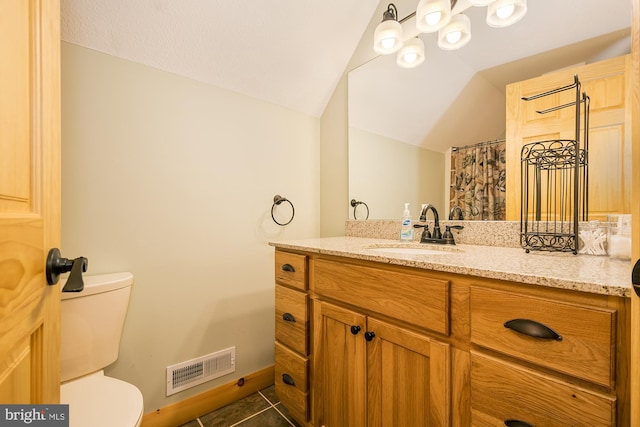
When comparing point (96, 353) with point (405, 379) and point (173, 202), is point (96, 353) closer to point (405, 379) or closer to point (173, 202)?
point (173, 202)

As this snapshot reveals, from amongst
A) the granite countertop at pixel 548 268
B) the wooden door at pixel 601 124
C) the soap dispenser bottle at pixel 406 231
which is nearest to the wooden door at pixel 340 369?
the granite countertop at pixel 548 268

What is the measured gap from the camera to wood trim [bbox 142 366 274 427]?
1.42m

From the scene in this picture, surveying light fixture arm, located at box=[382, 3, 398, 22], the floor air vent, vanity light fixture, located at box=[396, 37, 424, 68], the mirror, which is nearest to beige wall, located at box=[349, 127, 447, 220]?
the mirror

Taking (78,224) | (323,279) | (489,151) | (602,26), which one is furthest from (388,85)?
(78,224)

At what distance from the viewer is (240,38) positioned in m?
1.56

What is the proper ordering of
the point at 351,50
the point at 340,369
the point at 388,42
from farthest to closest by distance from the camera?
the point at 351,50
the point at 388,42
the point at 340,369

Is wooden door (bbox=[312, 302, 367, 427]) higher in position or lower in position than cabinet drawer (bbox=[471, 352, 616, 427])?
lower

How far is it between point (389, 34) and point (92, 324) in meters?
2.01

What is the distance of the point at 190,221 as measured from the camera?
1548 millimetres

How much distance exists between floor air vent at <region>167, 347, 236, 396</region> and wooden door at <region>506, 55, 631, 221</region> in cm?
187

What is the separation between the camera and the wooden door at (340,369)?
1.07 metres

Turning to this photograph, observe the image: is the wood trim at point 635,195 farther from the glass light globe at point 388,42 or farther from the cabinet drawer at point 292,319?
the glass light globe at point 388,42

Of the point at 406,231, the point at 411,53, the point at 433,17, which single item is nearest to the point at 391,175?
the point at 406,231

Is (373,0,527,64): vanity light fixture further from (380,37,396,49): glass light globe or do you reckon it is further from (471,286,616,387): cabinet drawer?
(471,286,616,387): cabinet drawer
